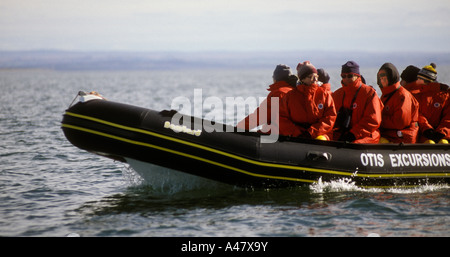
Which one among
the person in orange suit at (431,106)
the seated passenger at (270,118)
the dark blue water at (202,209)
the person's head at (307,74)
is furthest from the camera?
the person in orange suit at (431,106)

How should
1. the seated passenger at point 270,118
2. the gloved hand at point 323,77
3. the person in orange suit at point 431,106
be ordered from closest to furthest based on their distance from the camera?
the seated passenger at point 270,118 → the person in orange suit at point 431,106 → the gloved hand at point 323,77

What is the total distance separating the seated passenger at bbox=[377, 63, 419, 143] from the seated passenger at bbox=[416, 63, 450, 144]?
25 cm

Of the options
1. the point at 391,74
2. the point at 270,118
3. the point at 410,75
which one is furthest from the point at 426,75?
the point at 270,118

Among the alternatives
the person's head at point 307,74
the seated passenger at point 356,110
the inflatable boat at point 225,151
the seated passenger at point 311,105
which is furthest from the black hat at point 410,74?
the person's head at point 307,74

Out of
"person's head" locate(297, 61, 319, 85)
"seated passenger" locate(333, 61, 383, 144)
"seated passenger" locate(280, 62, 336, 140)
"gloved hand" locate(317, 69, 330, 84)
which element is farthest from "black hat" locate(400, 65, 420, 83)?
"person's head" locate(297, 61, 319, 85)

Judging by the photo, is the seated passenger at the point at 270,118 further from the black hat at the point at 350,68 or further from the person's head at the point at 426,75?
the person's head at the point at 426,75

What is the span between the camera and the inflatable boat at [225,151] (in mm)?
6988

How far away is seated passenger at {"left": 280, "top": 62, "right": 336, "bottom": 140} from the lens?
733 centimetres

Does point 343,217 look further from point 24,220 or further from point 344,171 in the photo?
point 24,220

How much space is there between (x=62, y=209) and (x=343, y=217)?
3371 mm

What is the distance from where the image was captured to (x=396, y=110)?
300 inches

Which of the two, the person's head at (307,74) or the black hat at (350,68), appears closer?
the person's head at (307,74)

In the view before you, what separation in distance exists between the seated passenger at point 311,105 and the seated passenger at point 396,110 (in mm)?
851
